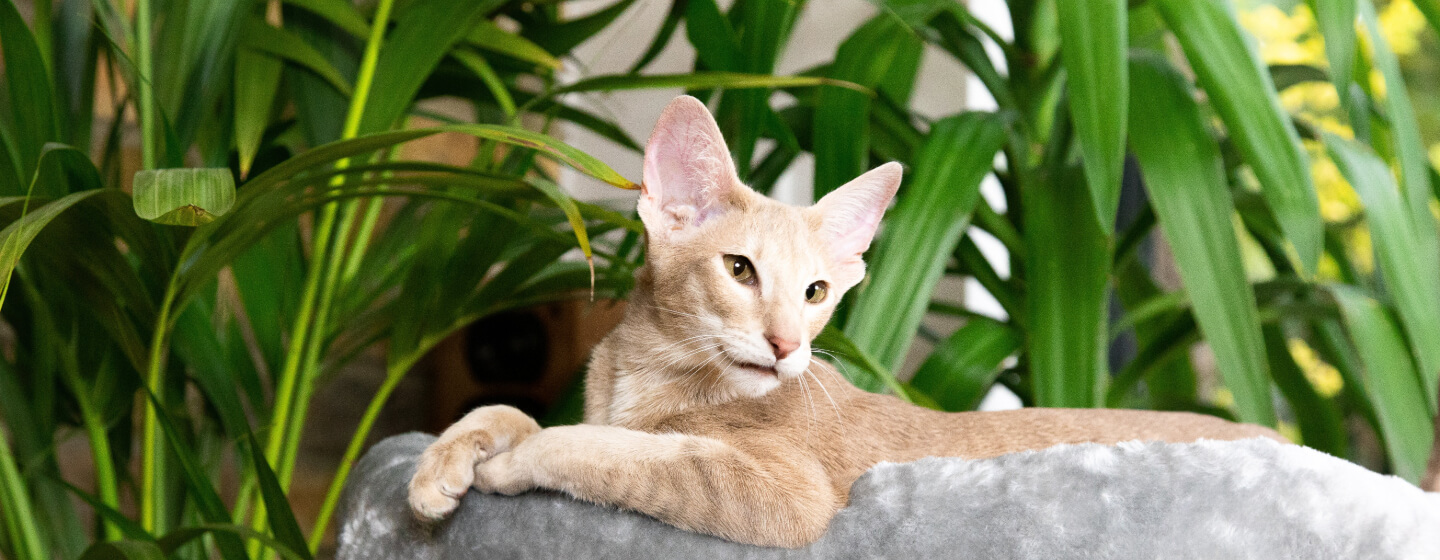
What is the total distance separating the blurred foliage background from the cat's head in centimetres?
4

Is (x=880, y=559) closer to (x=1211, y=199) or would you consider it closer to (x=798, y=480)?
(x=798, y=480)

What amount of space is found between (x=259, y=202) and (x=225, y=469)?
1.33 m

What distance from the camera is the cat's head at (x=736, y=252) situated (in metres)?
0.60

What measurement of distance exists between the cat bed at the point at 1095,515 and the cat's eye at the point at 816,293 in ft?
0.52

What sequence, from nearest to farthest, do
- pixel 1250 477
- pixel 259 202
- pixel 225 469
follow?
1. pixel 1250 477
2. pixel 259 202
3. pixel 225 469

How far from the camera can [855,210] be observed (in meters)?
0.69

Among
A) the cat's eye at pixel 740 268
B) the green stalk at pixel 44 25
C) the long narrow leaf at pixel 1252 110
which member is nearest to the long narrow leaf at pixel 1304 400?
the long narrow leaf at pixel 1252 110

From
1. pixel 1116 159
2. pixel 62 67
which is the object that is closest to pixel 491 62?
pixel 62 67

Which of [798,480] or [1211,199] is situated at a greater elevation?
[1211,199]

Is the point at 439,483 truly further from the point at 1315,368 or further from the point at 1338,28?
the point at 1315,368

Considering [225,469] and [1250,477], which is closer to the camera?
[1250,477]

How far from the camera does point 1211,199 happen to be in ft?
2.53

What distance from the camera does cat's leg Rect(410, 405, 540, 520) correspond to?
0.55 m

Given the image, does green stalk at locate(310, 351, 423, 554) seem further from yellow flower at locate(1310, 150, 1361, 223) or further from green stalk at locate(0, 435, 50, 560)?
yellow flower at locate(1310, 150, 1361, 223)
